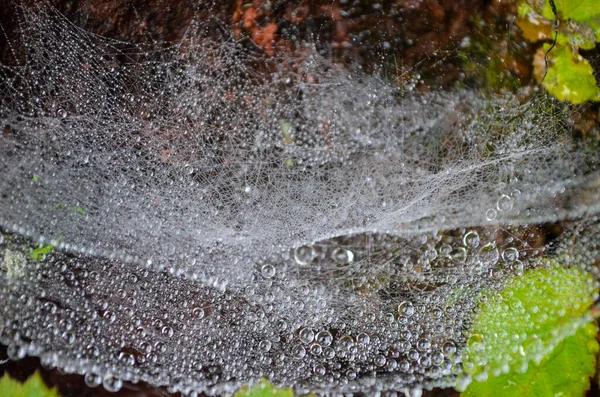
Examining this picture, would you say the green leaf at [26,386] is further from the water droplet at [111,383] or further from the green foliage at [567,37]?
the green foliage at [567,37]

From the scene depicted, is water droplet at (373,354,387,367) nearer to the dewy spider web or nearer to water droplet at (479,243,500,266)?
the dewy spider web

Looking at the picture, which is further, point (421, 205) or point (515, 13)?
point (515, 13)

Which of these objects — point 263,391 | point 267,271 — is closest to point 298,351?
point 263,391

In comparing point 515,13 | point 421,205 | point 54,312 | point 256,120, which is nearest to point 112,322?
point 54,312

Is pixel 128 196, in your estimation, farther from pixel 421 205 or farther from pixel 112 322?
pixel 421 205

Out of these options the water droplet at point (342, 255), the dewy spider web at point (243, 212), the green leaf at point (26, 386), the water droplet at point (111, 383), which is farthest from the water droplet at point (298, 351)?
the green leaf at point (26, 386)

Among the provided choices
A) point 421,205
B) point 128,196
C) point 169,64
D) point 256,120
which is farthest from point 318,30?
point 128,196

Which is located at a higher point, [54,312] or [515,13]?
A: [515,13]

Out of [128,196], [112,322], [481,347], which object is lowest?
[481,347]
